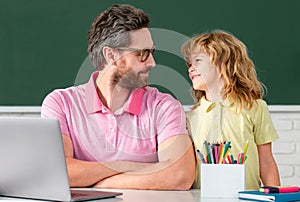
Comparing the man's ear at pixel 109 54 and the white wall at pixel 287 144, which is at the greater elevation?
the man's ear at pixel 109 54

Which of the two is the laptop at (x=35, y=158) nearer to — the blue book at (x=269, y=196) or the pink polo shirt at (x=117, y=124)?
the blue book at (x=269, y=196)

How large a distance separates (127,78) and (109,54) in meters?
0.11

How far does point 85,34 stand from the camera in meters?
3.11

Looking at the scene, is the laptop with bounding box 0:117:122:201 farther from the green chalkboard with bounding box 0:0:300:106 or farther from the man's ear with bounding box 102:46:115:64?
the green chalkboard with bounding box 0:0:300:106

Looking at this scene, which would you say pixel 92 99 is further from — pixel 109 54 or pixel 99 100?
pixel 109 54

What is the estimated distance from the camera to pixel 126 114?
7.30 feet

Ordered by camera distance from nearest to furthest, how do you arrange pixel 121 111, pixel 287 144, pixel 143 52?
pixel 143 52 → pixel 121 111 → pixel 287 144

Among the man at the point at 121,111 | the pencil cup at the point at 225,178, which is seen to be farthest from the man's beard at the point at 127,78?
the pencil cup at the point at 225,178

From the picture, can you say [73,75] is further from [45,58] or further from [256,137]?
[256,137]

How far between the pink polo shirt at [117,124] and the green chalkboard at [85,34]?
75 centimetres


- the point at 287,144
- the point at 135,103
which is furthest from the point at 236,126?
the point at 287,144

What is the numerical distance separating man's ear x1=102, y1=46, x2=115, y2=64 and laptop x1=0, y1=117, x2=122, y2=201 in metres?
0.64

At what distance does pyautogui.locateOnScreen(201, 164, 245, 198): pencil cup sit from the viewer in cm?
162

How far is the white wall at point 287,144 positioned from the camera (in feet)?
9.81
